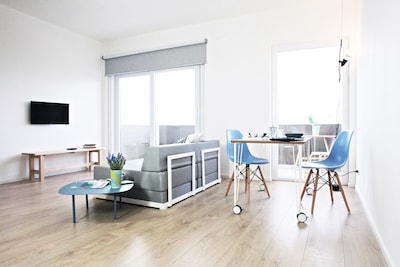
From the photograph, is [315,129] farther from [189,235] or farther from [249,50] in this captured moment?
[189,235]

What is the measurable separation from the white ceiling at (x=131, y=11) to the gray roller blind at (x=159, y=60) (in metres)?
0.47

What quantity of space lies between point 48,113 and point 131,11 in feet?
8.03

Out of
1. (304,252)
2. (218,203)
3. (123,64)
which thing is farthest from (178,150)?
(123,64)

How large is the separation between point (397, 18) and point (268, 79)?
2817mm

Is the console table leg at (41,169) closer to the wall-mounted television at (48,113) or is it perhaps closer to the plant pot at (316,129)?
the wall-mounted television at (48,113)

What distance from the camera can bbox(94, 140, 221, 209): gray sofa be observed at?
2836 mm

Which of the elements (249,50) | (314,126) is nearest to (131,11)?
(249,50)

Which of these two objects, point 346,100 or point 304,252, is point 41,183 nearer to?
point 304,252

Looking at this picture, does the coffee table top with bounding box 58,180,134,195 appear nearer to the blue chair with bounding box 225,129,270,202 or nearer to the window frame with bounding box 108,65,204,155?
the blue chair with bounding box 225,129,270,202

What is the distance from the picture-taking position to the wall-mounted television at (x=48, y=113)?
4738 millimetres

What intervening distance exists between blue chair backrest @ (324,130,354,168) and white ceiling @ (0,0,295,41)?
2446 millimetres

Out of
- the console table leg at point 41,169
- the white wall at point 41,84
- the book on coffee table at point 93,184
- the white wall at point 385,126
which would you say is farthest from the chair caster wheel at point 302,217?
the white wall at point 41,84

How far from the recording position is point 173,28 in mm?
5270

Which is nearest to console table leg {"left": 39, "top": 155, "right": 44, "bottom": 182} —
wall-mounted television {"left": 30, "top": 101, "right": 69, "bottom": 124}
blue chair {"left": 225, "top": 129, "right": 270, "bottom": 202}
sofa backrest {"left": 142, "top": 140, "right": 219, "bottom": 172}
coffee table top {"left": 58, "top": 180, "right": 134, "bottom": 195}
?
wall-mounted television {"left": 30, "top": 101, "right": 69, "bottom": 124}
